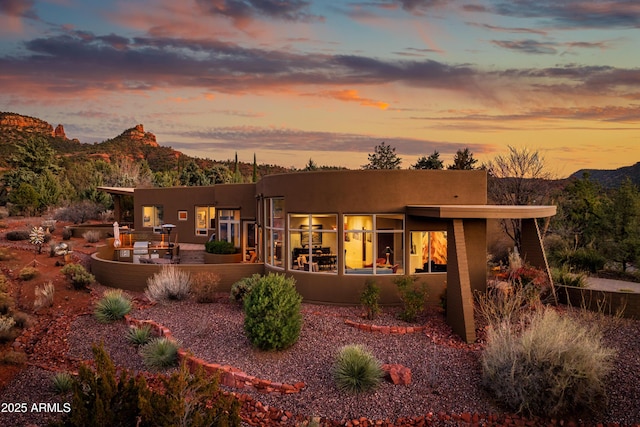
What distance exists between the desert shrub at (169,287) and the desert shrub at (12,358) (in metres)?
4.18

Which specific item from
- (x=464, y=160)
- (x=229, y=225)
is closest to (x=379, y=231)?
(x=229, y=225)

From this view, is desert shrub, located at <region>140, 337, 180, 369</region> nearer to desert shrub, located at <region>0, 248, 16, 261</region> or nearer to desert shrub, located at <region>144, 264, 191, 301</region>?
desert shrub, located at <region>144, 264, 191, 301</region>

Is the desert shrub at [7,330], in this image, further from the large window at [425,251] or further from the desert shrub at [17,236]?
the desert shrub at [17,236]

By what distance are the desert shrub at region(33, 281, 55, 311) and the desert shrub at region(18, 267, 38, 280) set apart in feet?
5.49

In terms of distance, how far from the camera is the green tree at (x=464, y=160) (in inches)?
1268

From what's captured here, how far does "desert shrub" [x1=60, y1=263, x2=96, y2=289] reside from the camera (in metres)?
14.5

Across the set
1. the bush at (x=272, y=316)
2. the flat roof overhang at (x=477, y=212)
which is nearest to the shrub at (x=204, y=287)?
the bush at (x=272, y=316)

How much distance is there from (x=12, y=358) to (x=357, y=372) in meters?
6.89

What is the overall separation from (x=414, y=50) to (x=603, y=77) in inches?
314

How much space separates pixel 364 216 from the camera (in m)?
12.6

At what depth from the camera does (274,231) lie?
14.4 m

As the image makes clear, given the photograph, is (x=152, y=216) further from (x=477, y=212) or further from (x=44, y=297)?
(x=477, y=212)

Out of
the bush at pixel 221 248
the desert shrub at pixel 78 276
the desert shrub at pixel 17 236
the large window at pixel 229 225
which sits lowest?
the desert shrub at pixel 78 276

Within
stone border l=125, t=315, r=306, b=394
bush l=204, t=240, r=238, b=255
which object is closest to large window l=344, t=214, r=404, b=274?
stone border l=125, t=315, r=306, b=394
